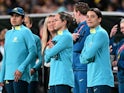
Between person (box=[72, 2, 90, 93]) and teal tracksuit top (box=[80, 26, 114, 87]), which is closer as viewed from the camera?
teal tracksuit top (box=[80, 26, 114, 87])

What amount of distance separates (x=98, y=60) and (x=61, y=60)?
64 cm

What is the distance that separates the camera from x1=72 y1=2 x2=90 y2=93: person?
1216cm

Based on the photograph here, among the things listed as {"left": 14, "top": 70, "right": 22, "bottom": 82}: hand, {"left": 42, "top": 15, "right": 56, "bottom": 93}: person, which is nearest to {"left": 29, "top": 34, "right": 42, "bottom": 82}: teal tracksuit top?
{"left": 42, "top": 15, "right": 56, "bottom": 93}: person

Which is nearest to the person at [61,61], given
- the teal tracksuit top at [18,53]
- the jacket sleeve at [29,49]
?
the jacket sleeve at [29,49]

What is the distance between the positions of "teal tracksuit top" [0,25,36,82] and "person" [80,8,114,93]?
1.16m

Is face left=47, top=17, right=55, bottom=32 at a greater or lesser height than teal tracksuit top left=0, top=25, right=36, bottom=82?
greater

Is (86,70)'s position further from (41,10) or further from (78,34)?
(41,10)

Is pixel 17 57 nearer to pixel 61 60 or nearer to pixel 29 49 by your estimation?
pixel 29 49

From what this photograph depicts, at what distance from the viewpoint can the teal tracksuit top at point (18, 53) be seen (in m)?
12.1

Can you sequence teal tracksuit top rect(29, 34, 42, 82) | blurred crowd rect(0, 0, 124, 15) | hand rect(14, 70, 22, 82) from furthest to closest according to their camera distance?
blurred crowd rect(0, 0, 124, 15), teal tracksuit top rect(29, 34, 42, 82), hand rect(14, 70, 22, 82)

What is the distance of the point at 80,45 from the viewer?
12219mm

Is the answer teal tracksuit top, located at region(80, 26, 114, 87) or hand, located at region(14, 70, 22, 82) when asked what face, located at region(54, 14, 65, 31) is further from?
hand, located at region(14, 70, 22, 82)

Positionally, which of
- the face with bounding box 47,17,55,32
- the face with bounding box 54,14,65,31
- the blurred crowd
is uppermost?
the face with bounding box 54,14,65,31

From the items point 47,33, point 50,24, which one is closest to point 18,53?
point 50,24
